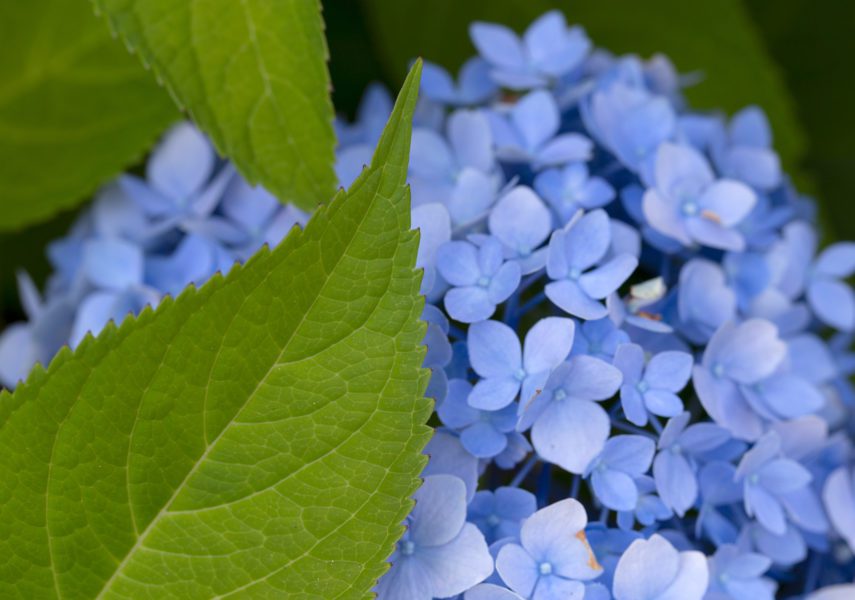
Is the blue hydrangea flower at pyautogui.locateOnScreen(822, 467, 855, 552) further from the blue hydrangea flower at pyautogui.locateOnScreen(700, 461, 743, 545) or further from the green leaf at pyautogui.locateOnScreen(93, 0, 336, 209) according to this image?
the green leaf at pyautogui.locateOnScreen(93, 0, 336, 209)

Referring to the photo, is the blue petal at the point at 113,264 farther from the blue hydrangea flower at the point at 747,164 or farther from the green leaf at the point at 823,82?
the green leaf at the point at 823,82

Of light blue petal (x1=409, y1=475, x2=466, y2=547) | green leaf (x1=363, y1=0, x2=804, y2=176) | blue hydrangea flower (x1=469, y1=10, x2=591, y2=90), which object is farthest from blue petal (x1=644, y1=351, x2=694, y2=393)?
green leaf (x1=363, y1=0, x2=804, y2=176)

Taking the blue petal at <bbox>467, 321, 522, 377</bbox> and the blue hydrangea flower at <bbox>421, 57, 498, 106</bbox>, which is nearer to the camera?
the blue petal at <bbox>467, 321, 522, 377</bbox>

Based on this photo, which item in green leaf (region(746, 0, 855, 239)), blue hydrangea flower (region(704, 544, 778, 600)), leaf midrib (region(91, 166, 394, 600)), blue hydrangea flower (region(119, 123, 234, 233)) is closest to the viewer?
leaf midrib (region(91, 166, 394, 600))

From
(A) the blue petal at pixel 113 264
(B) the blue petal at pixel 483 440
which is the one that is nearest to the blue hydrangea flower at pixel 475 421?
(B) the blue petal at pixel 483 440

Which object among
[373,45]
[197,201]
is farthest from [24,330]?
[373,45]

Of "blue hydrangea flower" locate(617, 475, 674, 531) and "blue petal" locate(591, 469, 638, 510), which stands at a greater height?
"blue petal" locate(591, 469, 638, 510)

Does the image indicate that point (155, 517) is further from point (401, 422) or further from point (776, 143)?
point (776, 143)
